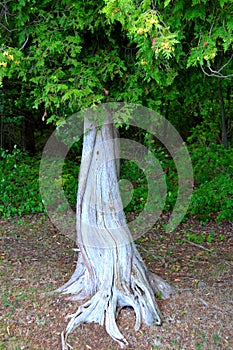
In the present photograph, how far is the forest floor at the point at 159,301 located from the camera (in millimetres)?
3969

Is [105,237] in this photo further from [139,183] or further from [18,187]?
[18,187]

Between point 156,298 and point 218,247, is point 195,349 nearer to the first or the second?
point 156,298

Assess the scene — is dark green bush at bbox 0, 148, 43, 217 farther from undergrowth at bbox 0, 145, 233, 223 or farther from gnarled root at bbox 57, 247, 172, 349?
gnarled root at bbox 57, 247, 172, 349

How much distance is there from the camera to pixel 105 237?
4.52 m

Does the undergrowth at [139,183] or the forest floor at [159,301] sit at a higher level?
the undergrowth at [139,183]

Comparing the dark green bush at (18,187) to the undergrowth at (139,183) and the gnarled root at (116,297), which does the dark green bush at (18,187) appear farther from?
the gnarled root at (116,297)

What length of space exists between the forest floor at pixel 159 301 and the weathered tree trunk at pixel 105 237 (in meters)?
0.22

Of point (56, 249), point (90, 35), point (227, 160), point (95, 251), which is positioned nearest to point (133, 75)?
point (90, 35)

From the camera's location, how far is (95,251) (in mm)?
4570

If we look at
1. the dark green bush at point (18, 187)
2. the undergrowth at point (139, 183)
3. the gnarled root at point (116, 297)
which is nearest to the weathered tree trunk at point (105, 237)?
the gnarled root at point (116, 297)

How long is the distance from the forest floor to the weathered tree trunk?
222 millimetres

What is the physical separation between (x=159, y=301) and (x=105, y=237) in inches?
35.9

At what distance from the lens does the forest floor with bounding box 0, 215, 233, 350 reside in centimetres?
397

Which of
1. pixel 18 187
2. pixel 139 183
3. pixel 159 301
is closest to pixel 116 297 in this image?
pixel 159 301
